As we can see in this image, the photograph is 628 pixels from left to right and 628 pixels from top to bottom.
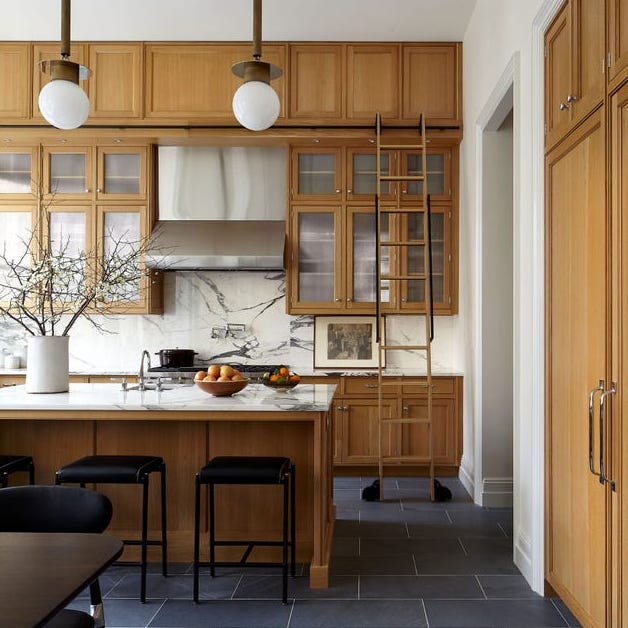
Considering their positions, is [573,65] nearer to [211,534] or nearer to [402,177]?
[402,177]

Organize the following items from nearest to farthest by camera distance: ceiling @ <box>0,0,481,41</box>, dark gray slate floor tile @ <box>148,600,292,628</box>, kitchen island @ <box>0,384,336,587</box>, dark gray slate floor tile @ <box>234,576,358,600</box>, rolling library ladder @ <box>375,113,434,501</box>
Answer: dark gray slate floor tile @ <box>148,600,292,628</box> < dark gray slate floor tile @ <box>234,576,358,600</box> < kitchen island @ <box>0,384,336,587</box> < ceiling @ <box>0,0,481,41</box> < rolling library ladder @ <box>375,113,434,501</box>

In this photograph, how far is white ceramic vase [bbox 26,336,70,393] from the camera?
365 cm

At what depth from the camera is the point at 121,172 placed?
5.89 meters

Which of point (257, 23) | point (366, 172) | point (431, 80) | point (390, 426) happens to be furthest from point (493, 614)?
point (431, 80)

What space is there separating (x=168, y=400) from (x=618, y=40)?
2.51 m

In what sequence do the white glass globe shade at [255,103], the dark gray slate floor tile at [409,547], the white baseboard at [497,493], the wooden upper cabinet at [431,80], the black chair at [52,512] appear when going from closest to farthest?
1. the black chair at [52,512]
2. the white glass globe shade at [255,103]
3. the dark gray slate floor tile at [409,547]
4. the white baseboard at [497,493]
5. the wooden upper cabinet at [431,80]

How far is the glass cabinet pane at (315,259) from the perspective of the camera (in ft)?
19.1

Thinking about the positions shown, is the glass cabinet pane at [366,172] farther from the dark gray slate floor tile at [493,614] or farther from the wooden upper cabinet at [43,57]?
the dark gray slate floor tile at [493,614]

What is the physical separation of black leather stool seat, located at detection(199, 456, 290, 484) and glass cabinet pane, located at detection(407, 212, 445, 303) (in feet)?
9.40

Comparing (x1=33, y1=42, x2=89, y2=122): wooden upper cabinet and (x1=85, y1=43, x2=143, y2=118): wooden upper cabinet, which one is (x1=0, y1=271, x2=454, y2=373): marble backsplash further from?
(x1=33, y1=42, x2=89, y2=122): wooden upper cabinet

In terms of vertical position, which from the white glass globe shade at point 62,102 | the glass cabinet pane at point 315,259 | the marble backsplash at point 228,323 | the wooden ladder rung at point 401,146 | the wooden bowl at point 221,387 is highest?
the wooden ladder rung at point 401,146

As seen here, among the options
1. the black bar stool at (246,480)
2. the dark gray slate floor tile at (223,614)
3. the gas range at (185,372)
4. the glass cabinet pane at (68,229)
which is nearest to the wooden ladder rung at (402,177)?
the gas range at (185,372)

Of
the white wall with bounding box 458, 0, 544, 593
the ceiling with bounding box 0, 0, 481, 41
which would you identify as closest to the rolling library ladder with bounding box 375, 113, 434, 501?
the ceiling with bounding box 0, 0, 481, 41

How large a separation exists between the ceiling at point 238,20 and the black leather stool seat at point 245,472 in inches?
137
